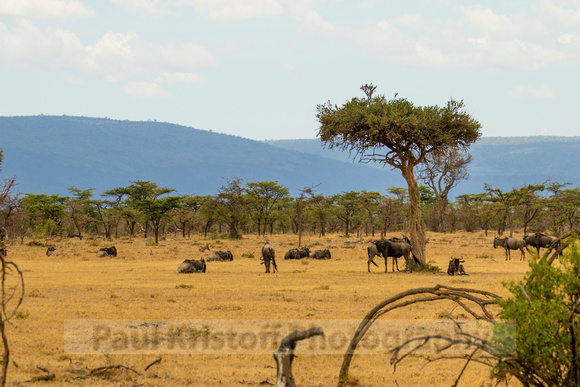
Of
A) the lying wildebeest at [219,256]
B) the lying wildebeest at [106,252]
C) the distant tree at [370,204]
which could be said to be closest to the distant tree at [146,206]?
the lying wildebeest at [106,252]

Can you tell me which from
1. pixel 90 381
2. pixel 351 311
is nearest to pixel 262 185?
pixel 351 311

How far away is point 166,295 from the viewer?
1484 cm

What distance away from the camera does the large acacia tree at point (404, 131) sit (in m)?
21.4

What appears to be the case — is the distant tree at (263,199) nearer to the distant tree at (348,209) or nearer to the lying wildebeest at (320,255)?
the distant tree at (348,209)

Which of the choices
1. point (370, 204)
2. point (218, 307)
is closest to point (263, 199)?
point (370, 204)

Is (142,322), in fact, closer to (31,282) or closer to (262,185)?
(31,282)

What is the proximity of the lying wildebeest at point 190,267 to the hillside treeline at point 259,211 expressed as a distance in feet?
72.4

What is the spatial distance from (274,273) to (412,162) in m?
6.94

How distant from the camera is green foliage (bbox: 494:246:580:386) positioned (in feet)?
13.8

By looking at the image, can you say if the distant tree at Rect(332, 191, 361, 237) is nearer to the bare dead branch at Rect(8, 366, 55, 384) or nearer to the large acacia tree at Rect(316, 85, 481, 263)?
the large acacia tree at Rect(316, 85, 481, 263)

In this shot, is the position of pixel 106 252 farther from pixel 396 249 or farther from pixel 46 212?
pixel 46 212

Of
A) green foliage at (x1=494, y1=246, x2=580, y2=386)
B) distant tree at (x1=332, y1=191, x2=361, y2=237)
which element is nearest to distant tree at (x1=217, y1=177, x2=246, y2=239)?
distant tree at (x1=332, y1=191, x2=361, y2=237)

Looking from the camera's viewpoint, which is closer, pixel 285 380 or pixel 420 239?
pixel 285 380

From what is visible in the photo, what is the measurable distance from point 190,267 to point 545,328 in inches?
755
